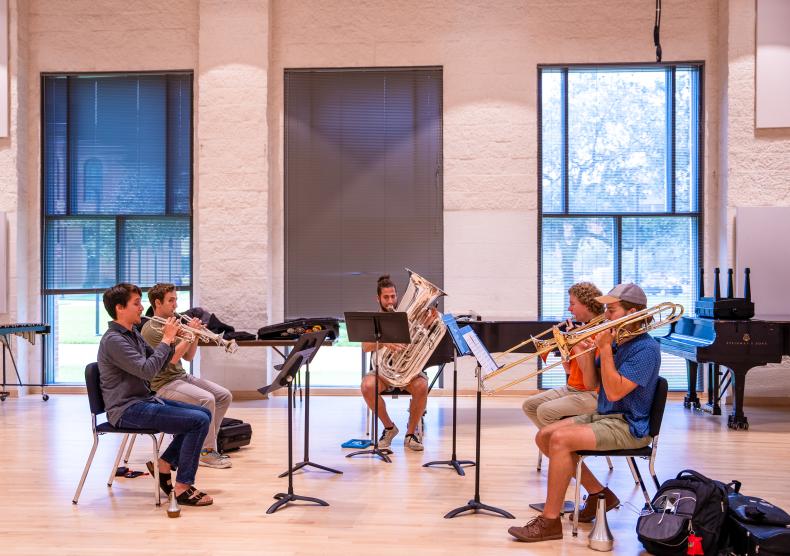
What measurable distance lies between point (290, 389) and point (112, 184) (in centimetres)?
539

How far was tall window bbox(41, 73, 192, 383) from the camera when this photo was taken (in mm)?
8680

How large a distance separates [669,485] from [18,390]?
23.8ft

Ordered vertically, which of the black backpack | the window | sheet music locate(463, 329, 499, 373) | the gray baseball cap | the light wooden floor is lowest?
the light wooden floor

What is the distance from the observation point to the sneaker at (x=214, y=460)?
5301mm

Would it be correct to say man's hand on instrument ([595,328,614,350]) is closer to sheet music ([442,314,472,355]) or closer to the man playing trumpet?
sheet music ([442,314,472,355])

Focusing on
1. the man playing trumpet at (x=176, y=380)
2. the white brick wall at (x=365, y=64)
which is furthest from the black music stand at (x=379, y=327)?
the white brick wall at (x=365, y=64)

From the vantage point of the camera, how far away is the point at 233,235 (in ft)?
27.1

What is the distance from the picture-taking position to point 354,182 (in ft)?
28.0

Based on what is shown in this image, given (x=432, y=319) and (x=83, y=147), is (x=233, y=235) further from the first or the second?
(x=432, y=319)

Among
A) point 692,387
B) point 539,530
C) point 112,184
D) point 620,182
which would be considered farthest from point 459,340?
point 112,184

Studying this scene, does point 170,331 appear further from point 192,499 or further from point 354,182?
point 354,182

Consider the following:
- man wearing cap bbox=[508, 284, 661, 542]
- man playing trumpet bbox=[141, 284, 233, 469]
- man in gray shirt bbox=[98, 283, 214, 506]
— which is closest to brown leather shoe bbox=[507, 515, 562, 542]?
man wearing cap bbox=[508, 284, 661, 542]

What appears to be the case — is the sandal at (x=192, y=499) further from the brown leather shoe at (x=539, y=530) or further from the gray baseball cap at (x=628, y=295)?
the gray baseball cap at (x=628, y=295)

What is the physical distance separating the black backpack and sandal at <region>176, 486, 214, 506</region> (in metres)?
2.39
